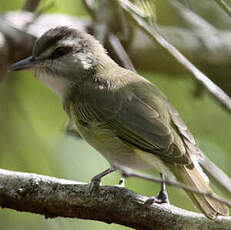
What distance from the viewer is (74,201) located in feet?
11.1

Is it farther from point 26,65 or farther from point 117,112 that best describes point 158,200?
point 26,65

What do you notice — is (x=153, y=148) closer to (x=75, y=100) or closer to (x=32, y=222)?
(x=75, y=100)

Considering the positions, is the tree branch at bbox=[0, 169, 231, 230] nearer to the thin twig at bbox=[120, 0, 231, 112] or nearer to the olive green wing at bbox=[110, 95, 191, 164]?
the olive green wing at bbox=[110, 95, 191, 164]

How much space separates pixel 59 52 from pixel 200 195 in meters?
1.64

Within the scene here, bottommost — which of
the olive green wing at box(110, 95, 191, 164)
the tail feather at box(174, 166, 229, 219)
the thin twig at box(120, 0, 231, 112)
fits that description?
the tail feather at box(174, 166, 229, 219)

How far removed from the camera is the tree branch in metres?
3.33

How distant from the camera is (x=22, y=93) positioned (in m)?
5.37

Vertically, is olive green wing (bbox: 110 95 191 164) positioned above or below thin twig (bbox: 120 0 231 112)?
below

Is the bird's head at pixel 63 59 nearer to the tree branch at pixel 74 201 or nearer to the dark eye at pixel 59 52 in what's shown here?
the dark eye at pixel 59 52

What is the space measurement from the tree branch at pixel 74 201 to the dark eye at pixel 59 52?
1.13m

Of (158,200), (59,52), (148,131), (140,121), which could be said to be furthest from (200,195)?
(59,52)

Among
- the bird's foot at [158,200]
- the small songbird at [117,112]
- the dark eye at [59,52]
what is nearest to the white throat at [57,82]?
the small songbird at [117,112]

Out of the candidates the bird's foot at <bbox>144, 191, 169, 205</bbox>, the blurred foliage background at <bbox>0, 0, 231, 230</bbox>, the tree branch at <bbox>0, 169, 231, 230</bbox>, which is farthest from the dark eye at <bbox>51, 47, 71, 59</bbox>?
the bird's foot at <bbox>144, 191, 169, 205</bbox>

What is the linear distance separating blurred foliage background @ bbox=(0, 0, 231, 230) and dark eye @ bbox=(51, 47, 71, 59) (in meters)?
0.66
